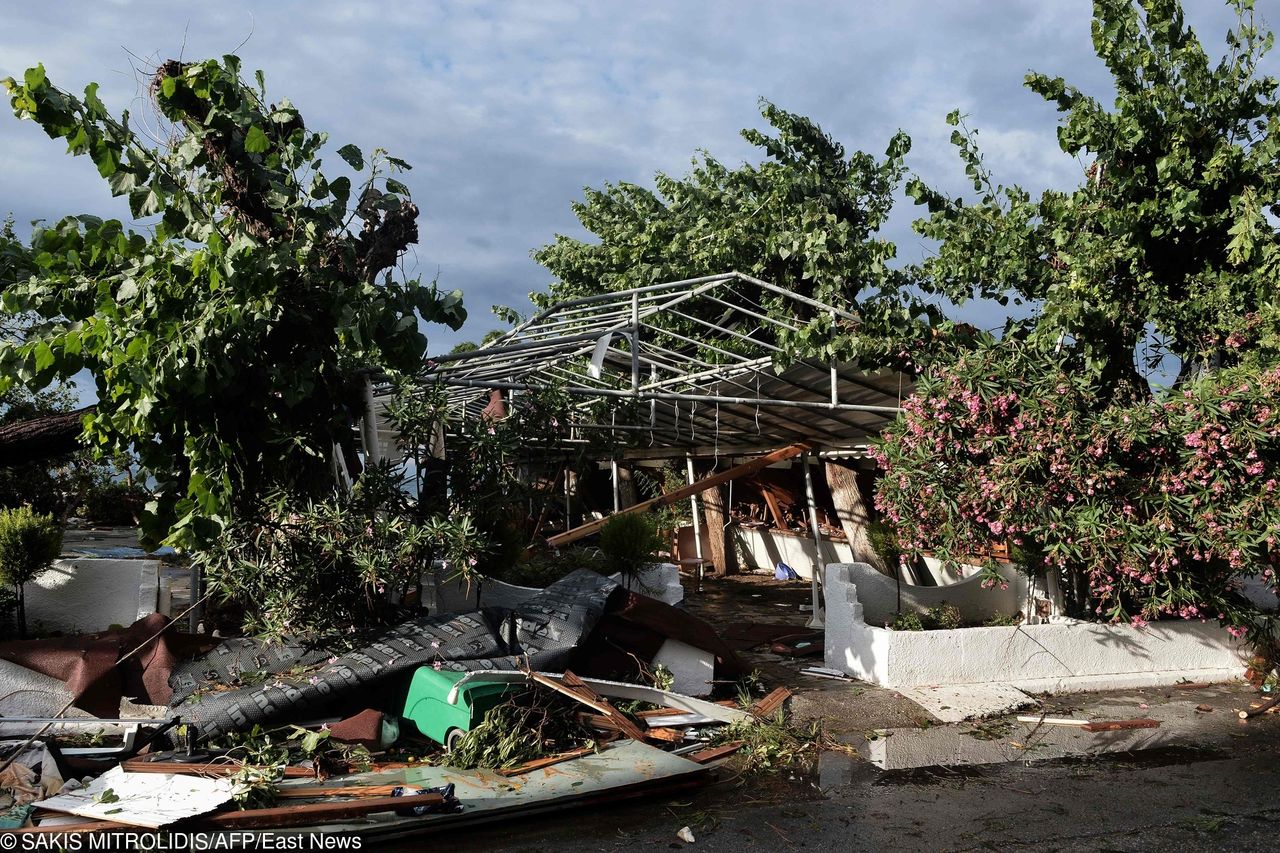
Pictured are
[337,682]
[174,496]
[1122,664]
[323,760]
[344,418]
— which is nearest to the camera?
[323,760]

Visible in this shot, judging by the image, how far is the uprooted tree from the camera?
834cm

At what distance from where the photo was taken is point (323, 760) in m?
6.23

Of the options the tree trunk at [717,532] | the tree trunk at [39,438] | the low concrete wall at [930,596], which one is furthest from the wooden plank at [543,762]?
the tree trunk at [717,532]

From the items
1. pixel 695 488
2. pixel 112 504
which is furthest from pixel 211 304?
pixel 112 504

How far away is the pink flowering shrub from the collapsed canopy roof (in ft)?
4.62

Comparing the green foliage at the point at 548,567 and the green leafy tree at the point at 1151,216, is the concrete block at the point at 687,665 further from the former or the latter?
the green leafy tree at the point at 1151,216

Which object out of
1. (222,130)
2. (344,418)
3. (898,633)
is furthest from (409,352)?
(898,633)

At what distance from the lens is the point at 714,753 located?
22.4ft

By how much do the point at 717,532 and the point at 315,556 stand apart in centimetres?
1136

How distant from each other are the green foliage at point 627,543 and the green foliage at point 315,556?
363 centimetres

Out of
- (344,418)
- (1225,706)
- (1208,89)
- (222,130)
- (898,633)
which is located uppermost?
(1208,89)

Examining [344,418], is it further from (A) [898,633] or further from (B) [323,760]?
(A) [898,633]

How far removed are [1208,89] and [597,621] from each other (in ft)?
26.3

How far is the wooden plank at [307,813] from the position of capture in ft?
17.0
